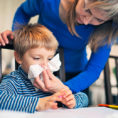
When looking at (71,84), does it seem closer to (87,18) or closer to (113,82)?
(87,18)

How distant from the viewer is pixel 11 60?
2.83 m

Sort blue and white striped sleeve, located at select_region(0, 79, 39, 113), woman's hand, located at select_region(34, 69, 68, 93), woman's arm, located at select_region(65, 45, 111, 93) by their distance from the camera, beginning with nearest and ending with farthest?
blue and white striped sleeve, located at select_region(0, 79, 39, 113) → woman's hand, located at select_region(34, 69, 68, 93) → woman's arm, located at select_region(65, 45, 111, 93)

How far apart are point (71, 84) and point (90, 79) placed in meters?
0.12

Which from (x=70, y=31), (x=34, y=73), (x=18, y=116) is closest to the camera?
(x=18, y=116)

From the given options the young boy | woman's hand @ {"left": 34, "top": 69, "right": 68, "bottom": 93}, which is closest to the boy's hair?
the young boy

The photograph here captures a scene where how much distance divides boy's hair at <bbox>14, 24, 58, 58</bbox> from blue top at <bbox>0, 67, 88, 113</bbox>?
10cm

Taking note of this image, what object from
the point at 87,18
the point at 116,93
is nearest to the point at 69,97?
the point at 87,18

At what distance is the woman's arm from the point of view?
2.92 ft

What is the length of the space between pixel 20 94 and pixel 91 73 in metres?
0.37

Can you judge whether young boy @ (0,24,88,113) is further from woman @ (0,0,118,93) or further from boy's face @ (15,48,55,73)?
woman @ (0,0,118,93)

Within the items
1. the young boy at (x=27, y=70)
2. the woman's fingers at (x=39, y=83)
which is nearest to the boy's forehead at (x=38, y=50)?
the young boy at (x=27, y=70)

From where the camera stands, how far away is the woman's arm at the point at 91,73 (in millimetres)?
889

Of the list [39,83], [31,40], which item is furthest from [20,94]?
[31,40]

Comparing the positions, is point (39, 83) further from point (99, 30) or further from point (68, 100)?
point (99, 30)
